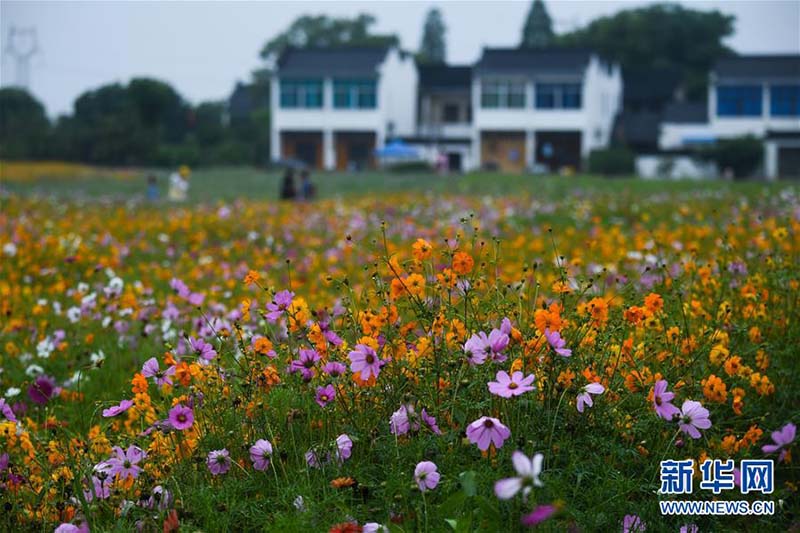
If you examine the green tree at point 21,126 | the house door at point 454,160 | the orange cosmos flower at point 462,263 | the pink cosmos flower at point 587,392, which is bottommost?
the pink cosmos flower at point 587,392

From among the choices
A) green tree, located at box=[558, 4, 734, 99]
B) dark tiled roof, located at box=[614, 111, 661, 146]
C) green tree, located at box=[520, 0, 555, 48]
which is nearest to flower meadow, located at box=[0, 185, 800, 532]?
dark tiled roof, located at box=[614, 111, 661, 146]

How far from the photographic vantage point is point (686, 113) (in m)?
48.2

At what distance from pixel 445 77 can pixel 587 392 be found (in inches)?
2002

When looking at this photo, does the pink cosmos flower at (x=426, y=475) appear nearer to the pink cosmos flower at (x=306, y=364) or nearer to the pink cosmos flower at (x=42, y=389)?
the pink cosmos flower at (x=306, y=364)

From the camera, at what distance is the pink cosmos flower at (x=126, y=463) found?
9.12ft

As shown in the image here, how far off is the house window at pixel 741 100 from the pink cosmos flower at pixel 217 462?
47.6 meters

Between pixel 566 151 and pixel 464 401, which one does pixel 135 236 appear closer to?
pixel 464 401

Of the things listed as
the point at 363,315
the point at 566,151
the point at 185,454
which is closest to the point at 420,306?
the point at 363,315

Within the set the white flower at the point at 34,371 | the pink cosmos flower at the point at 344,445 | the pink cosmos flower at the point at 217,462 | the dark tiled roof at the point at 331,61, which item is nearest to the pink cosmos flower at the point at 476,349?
the pink cosmos flower at the point at 344,445

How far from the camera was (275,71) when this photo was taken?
48.8 m

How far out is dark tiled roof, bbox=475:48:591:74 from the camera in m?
46.8

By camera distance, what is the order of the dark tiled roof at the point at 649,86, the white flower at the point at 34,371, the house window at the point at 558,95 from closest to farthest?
the white flower at the point at 34,371
the house window at the point at 558,95
the dark tiled roof at the point at 649,86

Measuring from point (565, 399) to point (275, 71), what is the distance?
47.2 metres

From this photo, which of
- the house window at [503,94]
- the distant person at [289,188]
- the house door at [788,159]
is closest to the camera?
the distant person at [289,188]
